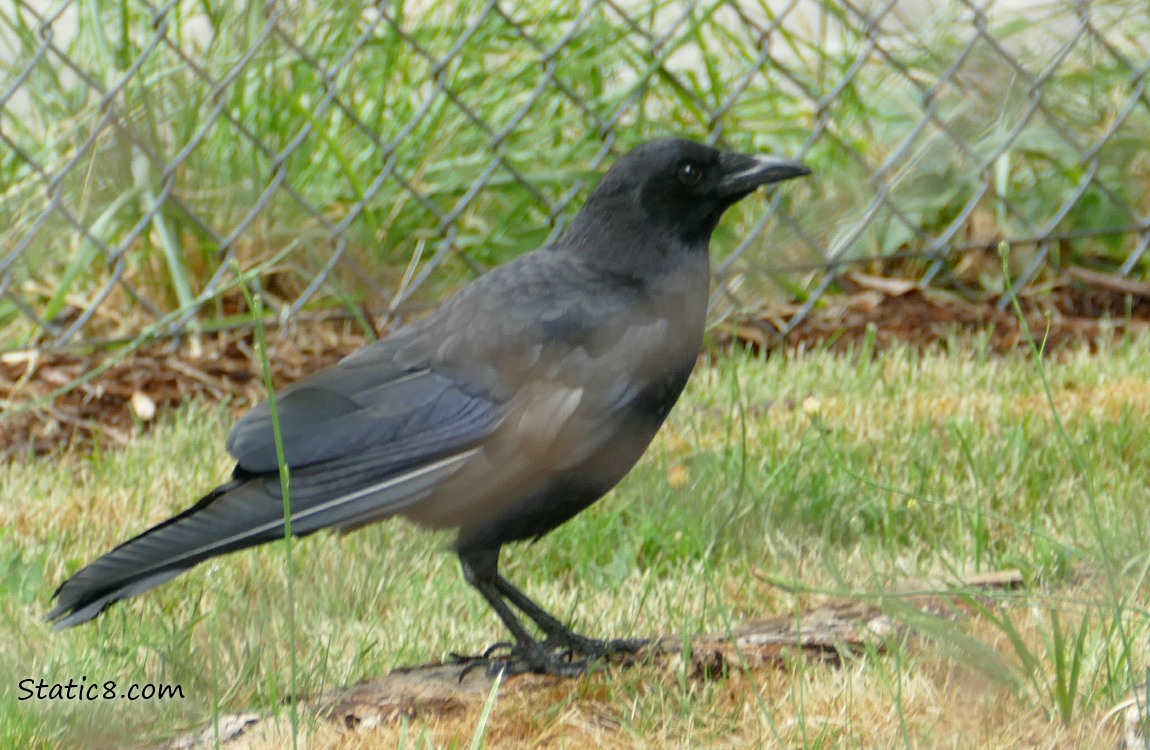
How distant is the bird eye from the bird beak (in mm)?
42

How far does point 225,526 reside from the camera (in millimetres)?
1913

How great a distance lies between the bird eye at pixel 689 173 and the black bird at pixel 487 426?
17 centimetres

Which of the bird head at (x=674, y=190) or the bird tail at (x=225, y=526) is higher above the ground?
the bird head at (x=674, y=190)

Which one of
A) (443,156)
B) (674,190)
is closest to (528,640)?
(674,190)

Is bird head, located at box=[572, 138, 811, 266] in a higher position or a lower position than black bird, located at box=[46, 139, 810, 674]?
higher

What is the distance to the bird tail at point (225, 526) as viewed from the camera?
6.11 ft

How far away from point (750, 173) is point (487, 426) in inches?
28.5

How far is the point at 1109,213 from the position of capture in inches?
197

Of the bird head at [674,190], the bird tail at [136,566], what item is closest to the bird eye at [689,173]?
the bird head at [674,190]

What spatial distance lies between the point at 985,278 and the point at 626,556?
251cm

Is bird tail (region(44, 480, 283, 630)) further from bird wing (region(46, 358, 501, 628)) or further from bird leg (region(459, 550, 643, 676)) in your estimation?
bird leg (region(459, 550, 643, 676))

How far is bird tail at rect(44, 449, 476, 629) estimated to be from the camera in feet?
6.11

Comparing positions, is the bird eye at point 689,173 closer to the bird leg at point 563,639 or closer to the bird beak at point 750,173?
the bird beak at point 750,173

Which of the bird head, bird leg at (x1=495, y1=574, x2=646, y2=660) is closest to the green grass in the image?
bird leg at (x1=495, y1=574, x2=646, y2=660)
